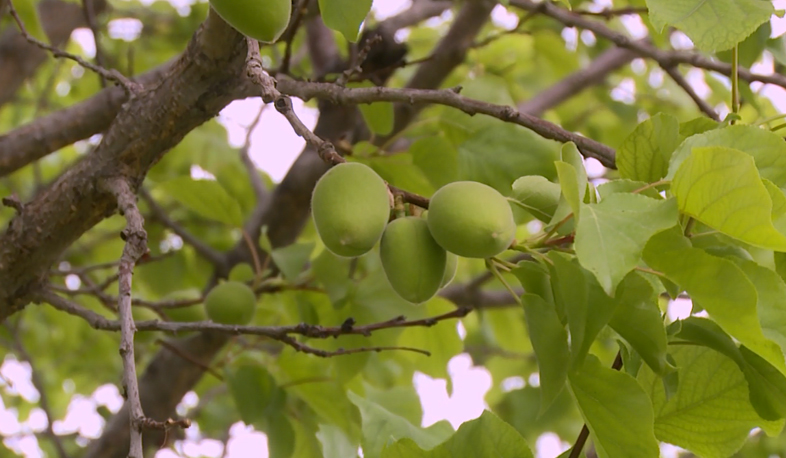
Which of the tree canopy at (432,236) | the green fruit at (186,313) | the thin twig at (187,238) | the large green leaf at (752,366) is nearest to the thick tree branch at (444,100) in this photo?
the tree canopy at (432,236)

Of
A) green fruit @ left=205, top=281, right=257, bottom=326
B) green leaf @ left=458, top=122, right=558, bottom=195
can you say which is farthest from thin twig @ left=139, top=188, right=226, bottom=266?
green leaf @ left=458, top=122, right=558, bottom=195

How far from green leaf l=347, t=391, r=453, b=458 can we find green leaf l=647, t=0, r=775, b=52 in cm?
59

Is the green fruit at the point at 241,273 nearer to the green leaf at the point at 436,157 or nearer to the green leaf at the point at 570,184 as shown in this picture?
the green leaf at the point at 436,157

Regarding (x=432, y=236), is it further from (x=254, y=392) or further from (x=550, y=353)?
(x=254, y=392)

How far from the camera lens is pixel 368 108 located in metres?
1.40

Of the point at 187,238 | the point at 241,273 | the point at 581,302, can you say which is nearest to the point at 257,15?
the point at 581,302

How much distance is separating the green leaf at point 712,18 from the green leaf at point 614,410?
0.35m

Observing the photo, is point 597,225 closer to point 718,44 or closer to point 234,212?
point 718,44

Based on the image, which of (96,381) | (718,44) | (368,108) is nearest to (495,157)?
(368,108)

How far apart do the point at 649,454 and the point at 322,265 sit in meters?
0.75

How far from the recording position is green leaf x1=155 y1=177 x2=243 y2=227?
4.80 ft

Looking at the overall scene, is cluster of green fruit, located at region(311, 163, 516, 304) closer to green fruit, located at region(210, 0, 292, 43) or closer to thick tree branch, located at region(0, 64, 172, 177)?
green fruit, located at region(210, 0, 292, 43)

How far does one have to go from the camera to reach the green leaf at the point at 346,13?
2.71ft

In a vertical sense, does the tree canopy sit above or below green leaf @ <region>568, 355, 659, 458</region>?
above
